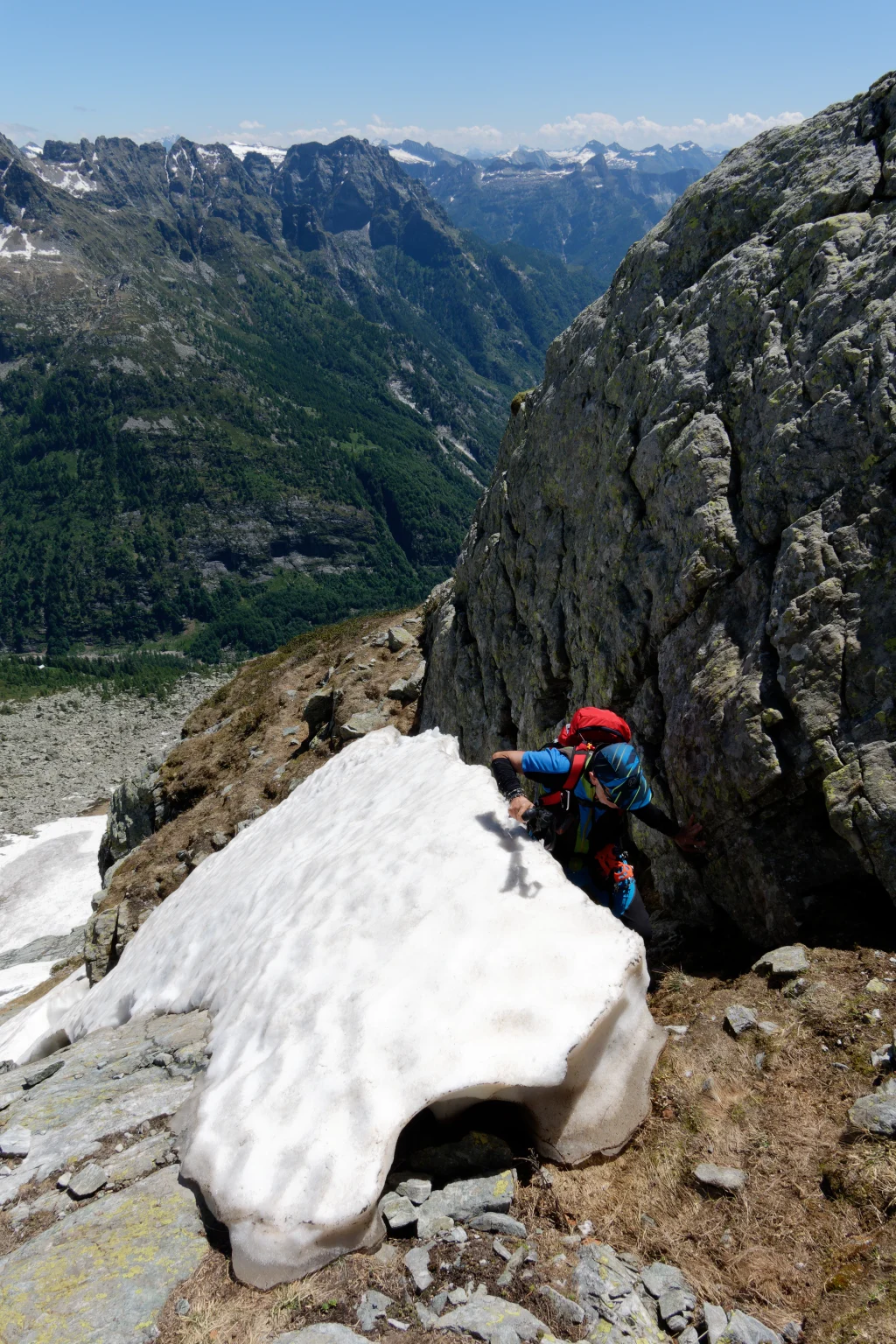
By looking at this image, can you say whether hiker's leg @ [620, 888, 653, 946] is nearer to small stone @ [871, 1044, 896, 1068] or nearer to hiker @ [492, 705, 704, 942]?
hiker @ [492, 705, 704, 942]

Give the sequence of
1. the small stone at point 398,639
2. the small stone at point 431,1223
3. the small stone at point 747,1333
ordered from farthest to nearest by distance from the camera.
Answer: the small stone at point 398,639
the small stone at point 431,1223
the small stone at point 747,1333

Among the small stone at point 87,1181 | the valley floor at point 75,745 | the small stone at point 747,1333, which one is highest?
the small stone at point 747,1333

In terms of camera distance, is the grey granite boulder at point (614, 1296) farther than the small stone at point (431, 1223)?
No

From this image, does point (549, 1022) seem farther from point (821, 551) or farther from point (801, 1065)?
point (821, 551)

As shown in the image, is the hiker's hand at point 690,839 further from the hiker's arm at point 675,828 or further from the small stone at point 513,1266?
the small stone at point 513,1266

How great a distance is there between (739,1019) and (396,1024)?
3846 millimetres

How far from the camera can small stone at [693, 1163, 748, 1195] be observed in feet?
20.5

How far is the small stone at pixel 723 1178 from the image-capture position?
6242 millimetres

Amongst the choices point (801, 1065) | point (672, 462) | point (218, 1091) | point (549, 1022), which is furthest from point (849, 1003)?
point (672, 462)

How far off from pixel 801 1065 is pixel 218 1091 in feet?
19.4

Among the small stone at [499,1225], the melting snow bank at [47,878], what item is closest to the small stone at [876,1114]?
the small stone at [499,1225]

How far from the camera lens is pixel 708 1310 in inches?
207

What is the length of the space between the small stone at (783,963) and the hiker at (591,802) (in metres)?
1.38

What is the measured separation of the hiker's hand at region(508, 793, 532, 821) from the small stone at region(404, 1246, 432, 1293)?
14.3 feet
